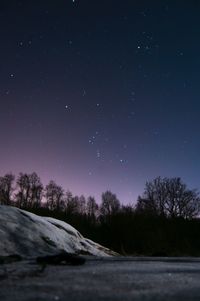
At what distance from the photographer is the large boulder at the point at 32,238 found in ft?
24.3

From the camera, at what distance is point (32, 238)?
8055 millimetres

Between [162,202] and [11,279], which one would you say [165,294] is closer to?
[11,279]

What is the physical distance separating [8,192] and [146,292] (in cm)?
5038

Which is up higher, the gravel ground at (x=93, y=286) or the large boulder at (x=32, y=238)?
the large boulder at (x=32, y=238)

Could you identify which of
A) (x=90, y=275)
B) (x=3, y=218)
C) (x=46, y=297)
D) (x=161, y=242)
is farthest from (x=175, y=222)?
(x=46, y=297)

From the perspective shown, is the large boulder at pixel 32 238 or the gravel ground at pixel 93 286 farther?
the large boulder at pixel 32 238

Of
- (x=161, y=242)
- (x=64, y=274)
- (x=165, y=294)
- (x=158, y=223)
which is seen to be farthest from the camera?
(x=158, y=223)

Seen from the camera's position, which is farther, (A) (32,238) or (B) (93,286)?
(A) (32,238)

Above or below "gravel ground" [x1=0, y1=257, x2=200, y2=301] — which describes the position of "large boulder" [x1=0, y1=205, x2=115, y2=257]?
above

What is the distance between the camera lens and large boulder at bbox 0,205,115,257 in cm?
739

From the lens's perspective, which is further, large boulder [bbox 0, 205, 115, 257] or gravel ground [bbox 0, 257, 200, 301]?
large boulder [bbox 0, 205, 115, 257]

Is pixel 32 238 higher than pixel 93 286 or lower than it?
higher

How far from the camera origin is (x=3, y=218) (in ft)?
27.8

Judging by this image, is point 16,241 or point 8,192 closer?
point 16,241
